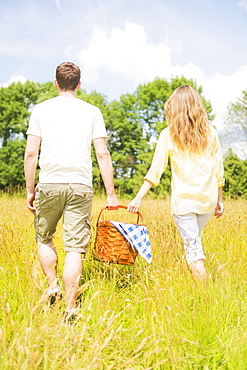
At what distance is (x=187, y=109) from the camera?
3.59m

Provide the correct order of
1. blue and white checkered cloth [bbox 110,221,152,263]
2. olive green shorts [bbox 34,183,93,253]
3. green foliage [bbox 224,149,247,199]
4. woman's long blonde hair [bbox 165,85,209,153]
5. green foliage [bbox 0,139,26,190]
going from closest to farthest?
olive green shorts [bbox 34,183,93,253] < blue and white checkered cloth [bbox 110,221,152,263] < woman's long blonde hair [bbox 165,85,209,153] < green foliage [bbox 224,149,247,199] < green foliage [bbox 0,139,26,190]

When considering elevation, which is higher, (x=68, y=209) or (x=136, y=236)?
(x=68, y=209)

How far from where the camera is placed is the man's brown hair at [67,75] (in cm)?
339

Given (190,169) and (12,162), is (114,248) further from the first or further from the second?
(12,162)

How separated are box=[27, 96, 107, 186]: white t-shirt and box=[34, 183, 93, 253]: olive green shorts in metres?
0.08

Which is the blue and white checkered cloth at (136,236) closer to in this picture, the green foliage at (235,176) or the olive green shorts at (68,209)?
the olive green shorts at (68,209)

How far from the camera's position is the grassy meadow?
2.05m

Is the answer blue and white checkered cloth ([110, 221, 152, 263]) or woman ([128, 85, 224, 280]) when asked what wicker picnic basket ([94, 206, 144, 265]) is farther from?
woman ([128, 85, 224, 280])

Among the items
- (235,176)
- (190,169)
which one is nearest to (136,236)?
(190,169)

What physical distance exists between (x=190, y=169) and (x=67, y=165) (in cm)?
112

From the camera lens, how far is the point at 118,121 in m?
22.7

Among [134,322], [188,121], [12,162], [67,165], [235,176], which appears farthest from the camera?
[12,162]

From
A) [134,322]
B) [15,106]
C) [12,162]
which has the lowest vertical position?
[134,322]

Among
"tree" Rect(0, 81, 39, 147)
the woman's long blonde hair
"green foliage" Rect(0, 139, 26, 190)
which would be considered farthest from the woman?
"tree" Rect(0, 81, 39, 147)
